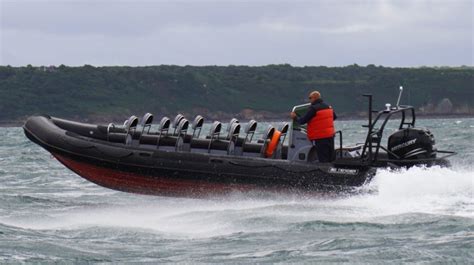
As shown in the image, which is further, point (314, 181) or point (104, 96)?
point (104, 96)

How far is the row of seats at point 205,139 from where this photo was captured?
15297 millimetres

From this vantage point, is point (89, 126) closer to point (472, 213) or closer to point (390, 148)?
point (390, 148)

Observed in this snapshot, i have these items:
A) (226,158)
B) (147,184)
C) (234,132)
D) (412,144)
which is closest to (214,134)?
(234,132)

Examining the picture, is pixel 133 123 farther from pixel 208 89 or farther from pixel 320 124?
pixel 208 89

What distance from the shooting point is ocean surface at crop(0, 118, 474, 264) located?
10.8 m

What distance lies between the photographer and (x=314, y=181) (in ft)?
48.0

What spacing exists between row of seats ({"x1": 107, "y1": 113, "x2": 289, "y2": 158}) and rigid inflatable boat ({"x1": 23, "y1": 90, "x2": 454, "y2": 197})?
0.05 feet

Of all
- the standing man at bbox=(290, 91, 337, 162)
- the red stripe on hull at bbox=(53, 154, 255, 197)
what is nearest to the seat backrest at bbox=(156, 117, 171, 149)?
the red stripe on hull at bbox=(53, 154, 255, 197)

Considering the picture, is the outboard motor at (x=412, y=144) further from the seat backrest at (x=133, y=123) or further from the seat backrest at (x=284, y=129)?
the seat backrest at (x=133, y=123)

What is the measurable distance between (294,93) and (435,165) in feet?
334

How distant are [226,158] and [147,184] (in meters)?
1.20

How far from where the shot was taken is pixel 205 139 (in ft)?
51.0

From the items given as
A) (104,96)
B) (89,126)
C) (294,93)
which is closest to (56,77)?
(104,96)

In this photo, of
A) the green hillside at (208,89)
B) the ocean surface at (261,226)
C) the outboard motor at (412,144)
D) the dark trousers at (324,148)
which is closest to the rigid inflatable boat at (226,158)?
the outboard motor at (412,144)
